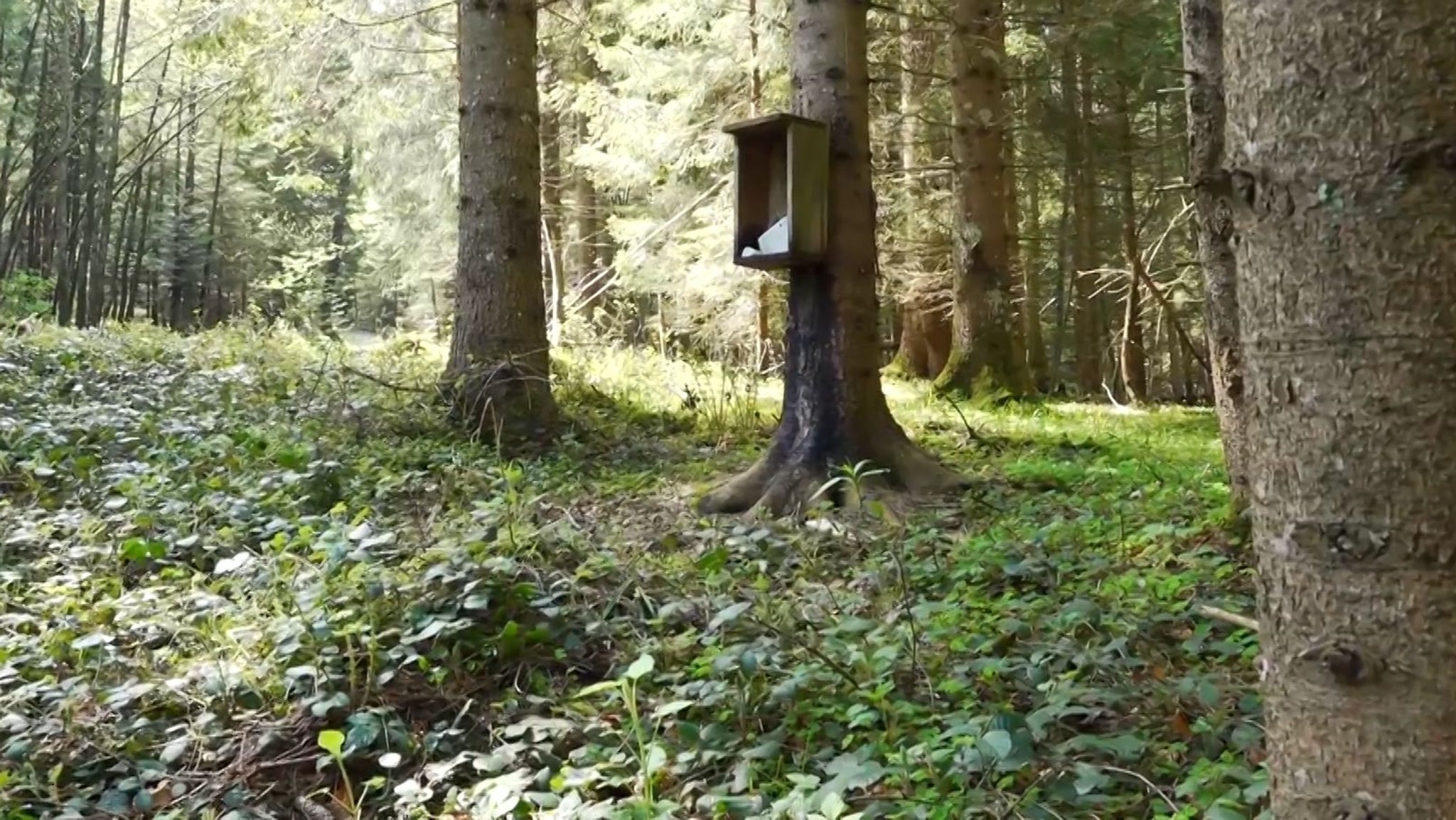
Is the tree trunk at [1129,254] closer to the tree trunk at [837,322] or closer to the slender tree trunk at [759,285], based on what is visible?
the slender tree trunk at [759,285]

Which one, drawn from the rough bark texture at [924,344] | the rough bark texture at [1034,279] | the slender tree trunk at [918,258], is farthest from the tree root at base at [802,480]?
the rough bark texture at [1034,279]

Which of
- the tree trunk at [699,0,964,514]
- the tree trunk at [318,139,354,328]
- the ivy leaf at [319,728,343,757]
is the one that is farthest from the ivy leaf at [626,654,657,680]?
the tree trunk at [318,139,354,328]

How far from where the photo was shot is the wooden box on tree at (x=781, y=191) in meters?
4.88

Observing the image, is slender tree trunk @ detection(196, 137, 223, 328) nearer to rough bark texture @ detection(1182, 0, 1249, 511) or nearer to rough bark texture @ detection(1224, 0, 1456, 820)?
rough bark texture @ detection(1182, 0, 1249, 511)

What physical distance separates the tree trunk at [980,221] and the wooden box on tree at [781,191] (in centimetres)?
452

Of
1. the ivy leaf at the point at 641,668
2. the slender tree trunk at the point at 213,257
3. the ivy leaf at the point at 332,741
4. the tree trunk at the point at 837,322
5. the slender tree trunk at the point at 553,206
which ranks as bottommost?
the ivy leaf at the point at 332,741

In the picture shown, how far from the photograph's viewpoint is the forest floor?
7.74 feet

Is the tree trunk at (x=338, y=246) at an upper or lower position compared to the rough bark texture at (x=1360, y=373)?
upper

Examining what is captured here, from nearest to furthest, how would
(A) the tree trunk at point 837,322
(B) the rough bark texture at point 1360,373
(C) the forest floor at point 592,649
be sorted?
1. (B) the rough bark texture at point 1360,373
2. (C) the forest floor at point 592,649
3. (A) the tree trunk at point 837,322

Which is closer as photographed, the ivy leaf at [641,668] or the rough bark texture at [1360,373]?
the rough bark texture at [1360,373]

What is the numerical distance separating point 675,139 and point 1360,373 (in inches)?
423

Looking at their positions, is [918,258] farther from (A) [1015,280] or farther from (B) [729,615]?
(B) [729,615]

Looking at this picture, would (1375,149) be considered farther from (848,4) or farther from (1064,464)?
(1064,464)

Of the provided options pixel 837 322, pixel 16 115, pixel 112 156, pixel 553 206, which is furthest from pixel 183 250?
pixel 837 322
